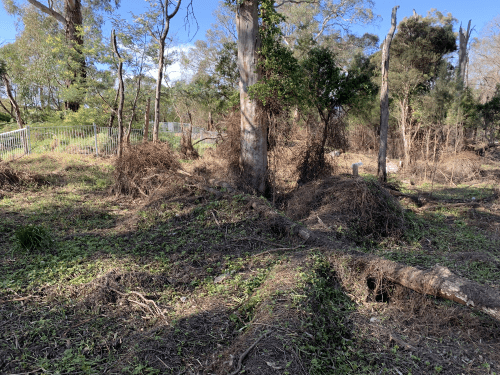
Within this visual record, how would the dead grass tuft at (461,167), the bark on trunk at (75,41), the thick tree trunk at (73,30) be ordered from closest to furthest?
the dead grass tuft at (461,167) → the bark on trunk at (75,41) → the thick tree trunk at (73,30)

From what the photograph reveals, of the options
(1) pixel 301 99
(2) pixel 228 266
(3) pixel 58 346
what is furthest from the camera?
(1) pixel 301 99

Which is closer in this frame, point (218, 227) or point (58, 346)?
point (58, 346)

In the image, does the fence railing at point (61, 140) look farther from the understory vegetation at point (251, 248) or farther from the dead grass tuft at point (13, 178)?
the dead grass tuft at point (13, 178)

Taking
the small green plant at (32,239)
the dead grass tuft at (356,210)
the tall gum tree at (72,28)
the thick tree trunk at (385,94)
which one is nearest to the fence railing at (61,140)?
the tall gum tree at (72,28)

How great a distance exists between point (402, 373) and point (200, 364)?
160 centimetres

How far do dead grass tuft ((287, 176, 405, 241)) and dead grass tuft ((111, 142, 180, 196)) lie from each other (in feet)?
10.6

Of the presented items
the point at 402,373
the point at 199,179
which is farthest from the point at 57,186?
the point at 402,373

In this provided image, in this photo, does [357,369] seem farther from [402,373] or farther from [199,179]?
[199,179]

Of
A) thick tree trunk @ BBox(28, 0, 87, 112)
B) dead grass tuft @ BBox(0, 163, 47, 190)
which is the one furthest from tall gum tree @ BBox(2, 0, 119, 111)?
Result: dead grass tuft @ BBox(0, 163, 47, 190)

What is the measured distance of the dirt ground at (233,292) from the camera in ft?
8.68

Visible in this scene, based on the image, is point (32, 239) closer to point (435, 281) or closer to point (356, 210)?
point (435, 281)

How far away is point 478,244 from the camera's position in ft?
18.2

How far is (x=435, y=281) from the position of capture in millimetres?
3465

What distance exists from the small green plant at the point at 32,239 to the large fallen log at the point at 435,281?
157 inches
